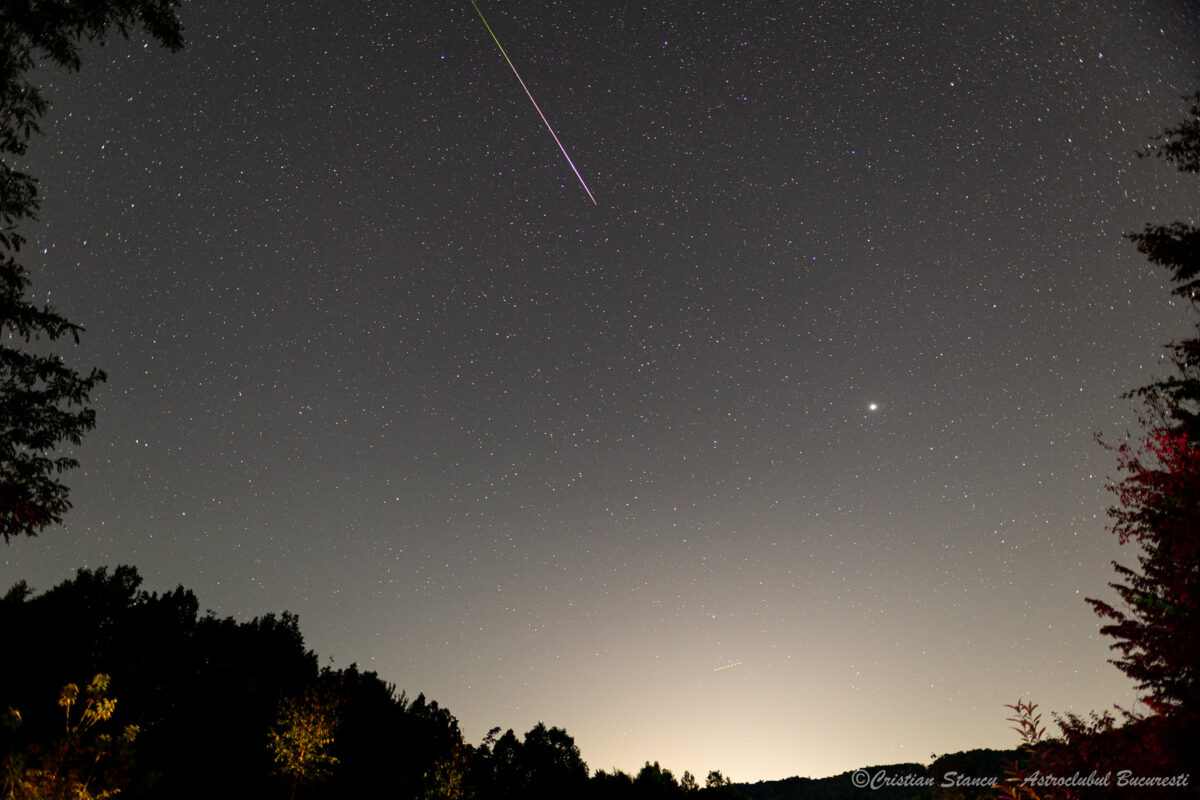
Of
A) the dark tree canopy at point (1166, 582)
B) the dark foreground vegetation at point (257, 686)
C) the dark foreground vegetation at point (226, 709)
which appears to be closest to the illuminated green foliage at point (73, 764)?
the dark foreground vegetation at point (257, 686)

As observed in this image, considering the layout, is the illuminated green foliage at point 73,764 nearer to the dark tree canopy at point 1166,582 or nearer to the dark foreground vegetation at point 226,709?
the dark tree canopy at point 1166,582

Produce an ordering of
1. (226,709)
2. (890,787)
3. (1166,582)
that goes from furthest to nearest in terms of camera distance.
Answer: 1. (890,787)
2. (226,709)
3. (1166,582)

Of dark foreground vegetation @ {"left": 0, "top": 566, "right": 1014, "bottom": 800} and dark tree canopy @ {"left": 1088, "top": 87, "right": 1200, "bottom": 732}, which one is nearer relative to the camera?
dark tree canopy @ {"left": 1088, "top": 87, "right": 1200, "bottom": 732}

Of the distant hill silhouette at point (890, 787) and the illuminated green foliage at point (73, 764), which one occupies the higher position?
the illuminated green foliage at point (73, 764)

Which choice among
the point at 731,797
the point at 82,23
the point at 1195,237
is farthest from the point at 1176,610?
the point at 731,797

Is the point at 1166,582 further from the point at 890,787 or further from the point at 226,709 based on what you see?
the point at 890,787

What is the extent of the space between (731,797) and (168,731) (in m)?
62.5

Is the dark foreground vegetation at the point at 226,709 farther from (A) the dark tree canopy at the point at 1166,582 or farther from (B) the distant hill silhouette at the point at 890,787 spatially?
(A) the dark tree canopy at the point at 1166,582

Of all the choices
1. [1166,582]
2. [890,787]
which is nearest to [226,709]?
[1166,582]

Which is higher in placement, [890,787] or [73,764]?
[73,764]

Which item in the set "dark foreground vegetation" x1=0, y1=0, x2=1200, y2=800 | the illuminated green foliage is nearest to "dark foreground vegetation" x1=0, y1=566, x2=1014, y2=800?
"dark foreground vegetation" x1=0, y1=0, x2=1200, y2=800

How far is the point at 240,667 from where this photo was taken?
44.9m

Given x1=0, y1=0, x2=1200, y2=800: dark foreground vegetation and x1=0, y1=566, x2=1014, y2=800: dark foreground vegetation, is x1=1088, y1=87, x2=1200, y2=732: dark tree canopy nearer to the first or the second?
x1=0, y1=0, x2=1200, y2=800: dark foreground vegetation

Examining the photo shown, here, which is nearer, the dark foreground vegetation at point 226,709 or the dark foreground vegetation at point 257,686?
the dark foreground vegetation at point 257,686
